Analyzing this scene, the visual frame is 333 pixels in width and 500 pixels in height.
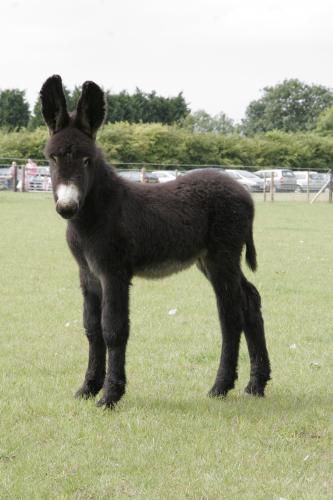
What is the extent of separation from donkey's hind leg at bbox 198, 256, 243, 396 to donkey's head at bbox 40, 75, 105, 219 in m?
1.33

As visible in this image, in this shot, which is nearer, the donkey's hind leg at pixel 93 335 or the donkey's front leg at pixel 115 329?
the donkey's front leg at pixel 115 329

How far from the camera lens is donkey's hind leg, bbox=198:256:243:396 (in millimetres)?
5668

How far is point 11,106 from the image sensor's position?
2771 inches

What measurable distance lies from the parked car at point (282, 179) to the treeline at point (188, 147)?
18.2 ft

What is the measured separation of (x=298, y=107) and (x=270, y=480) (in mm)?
103632

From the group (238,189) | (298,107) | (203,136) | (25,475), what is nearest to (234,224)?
(238,189)

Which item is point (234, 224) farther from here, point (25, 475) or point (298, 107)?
point (298, 107)

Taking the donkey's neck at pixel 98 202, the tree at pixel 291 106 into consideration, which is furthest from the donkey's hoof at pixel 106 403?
the tree at pixel 291 106

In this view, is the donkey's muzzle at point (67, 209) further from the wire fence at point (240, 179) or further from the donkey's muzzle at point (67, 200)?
the wire fence at point (240, 179)

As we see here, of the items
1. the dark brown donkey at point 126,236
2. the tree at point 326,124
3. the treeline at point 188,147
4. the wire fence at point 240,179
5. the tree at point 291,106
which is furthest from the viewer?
the tree at point 291,106

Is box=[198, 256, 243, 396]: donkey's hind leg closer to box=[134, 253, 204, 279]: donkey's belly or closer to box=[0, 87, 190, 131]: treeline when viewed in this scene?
box=[134, 253, 204, 279]: donkey's belly

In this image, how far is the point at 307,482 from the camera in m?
3.96

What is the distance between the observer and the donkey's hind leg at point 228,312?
5.67 meters

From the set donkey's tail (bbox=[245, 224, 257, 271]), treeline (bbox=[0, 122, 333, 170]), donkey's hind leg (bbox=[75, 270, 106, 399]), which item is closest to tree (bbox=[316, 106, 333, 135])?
treeline (bbox=[0, 122, 333, 170])
